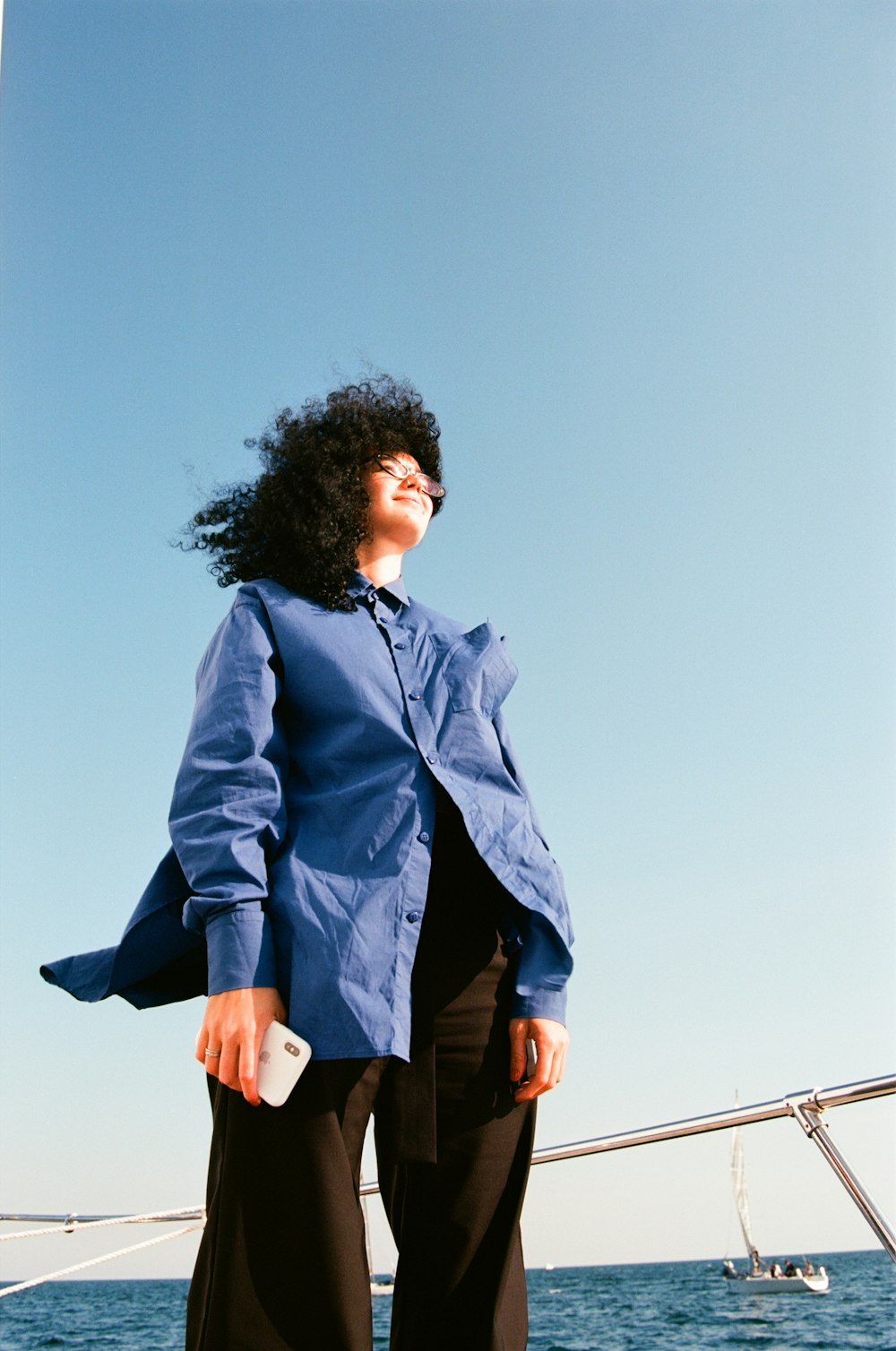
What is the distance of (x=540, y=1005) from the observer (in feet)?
4.98

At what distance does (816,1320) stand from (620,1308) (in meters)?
13.2

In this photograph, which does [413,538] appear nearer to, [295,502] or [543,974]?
[295,502]

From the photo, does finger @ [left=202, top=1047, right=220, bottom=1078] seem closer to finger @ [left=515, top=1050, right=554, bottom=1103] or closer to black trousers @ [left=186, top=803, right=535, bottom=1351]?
black trousers @ [left=186, top=803, right=535, bottom=1351]

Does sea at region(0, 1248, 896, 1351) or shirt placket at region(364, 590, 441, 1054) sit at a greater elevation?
shirt placket at region(364, 590, 441, 1054)

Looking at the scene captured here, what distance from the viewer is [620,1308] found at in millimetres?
56781

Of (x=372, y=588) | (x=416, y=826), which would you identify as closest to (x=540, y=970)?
(x=416, y=826)

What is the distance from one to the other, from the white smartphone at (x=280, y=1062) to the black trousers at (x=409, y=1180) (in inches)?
2.0

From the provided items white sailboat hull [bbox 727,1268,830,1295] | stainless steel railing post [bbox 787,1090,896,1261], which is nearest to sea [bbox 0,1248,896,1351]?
white sailboat hull [bbox 727,1268,830,1295]

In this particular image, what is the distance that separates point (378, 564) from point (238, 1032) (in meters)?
0.90

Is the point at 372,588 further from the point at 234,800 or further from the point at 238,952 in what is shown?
the point at 238,952

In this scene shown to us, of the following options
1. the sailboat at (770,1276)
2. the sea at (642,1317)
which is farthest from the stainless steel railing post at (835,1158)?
the sailboat at (770,1276)

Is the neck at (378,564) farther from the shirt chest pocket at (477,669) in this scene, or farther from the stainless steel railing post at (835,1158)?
the stainless steel railing post at (835,1158)

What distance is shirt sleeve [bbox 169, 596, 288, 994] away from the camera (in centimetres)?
133

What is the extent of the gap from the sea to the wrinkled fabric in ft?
92.7
